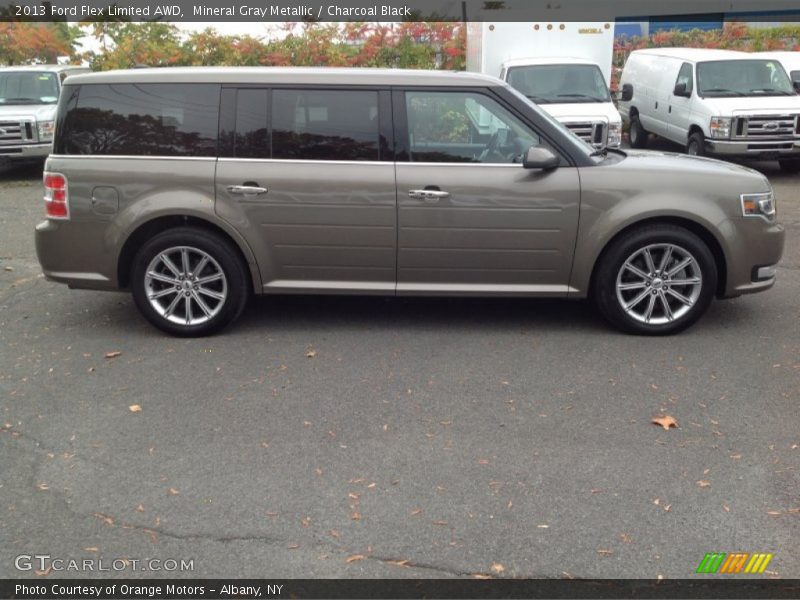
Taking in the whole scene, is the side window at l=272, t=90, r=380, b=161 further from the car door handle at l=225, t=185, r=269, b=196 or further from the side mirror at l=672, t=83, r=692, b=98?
the side mirror at l=672, t=83, r=692, b=98

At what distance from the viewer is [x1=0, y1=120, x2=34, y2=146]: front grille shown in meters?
14.5

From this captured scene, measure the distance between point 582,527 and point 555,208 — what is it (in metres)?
2.79

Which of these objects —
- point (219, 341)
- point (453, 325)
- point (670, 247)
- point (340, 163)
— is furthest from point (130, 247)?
point (670, 247)

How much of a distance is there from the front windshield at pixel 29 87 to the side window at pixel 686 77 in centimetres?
1105

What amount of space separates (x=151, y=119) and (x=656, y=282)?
3.75 m

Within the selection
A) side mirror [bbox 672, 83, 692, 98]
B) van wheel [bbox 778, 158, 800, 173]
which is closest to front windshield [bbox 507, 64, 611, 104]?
side mirror [bbox 672, 83, 692, 98]

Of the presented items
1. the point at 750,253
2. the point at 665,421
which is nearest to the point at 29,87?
the point at 750,253

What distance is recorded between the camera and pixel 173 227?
6211 mm

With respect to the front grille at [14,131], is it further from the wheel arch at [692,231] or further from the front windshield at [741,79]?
the wheel arch at [692,231]

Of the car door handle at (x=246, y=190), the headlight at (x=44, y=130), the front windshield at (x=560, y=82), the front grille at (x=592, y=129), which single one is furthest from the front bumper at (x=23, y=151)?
the car door handle at (x=246, y=190)

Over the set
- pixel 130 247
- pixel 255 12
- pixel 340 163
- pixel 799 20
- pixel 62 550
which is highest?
pixel 799 20

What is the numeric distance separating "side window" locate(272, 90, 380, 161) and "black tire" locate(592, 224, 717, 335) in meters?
1.87

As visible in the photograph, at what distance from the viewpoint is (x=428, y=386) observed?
529 centimetres

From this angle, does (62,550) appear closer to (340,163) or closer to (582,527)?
(582,527)
